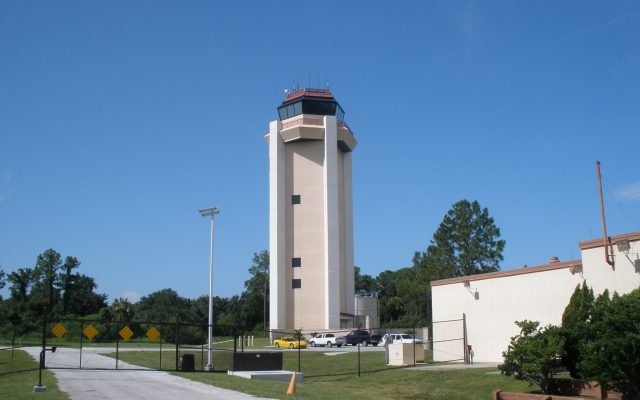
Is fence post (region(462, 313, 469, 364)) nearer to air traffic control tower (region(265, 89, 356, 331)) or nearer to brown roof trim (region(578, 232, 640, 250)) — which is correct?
brown roof trim (region(578, 232, 640, 250))

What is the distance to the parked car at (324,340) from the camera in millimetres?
63281

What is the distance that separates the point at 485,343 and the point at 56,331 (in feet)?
71.3

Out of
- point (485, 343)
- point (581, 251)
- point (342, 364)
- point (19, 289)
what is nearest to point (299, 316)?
point (342, 364)

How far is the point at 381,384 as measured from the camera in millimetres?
29625

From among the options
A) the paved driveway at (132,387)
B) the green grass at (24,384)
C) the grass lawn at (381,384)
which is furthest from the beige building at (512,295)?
the green grass at (24,384)

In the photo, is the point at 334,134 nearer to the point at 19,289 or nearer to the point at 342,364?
the point at 342,364

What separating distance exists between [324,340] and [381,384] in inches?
1365

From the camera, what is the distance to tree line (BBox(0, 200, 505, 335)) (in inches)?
3199

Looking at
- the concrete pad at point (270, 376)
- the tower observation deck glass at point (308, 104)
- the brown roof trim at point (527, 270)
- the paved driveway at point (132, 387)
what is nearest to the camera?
the paved driveway at point (132, 387)

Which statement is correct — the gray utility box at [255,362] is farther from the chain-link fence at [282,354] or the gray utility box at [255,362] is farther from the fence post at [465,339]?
the fence post at [465,339]

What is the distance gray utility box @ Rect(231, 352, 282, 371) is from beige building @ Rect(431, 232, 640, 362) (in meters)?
10.8

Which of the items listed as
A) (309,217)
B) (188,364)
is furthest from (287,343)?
(188,364)

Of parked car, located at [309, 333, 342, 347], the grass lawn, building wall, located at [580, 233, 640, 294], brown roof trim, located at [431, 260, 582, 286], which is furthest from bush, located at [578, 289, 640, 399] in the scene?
parked car, located at [309, 333, 342, 347]

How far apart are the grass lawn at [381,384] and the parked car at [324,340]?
85.8ft
